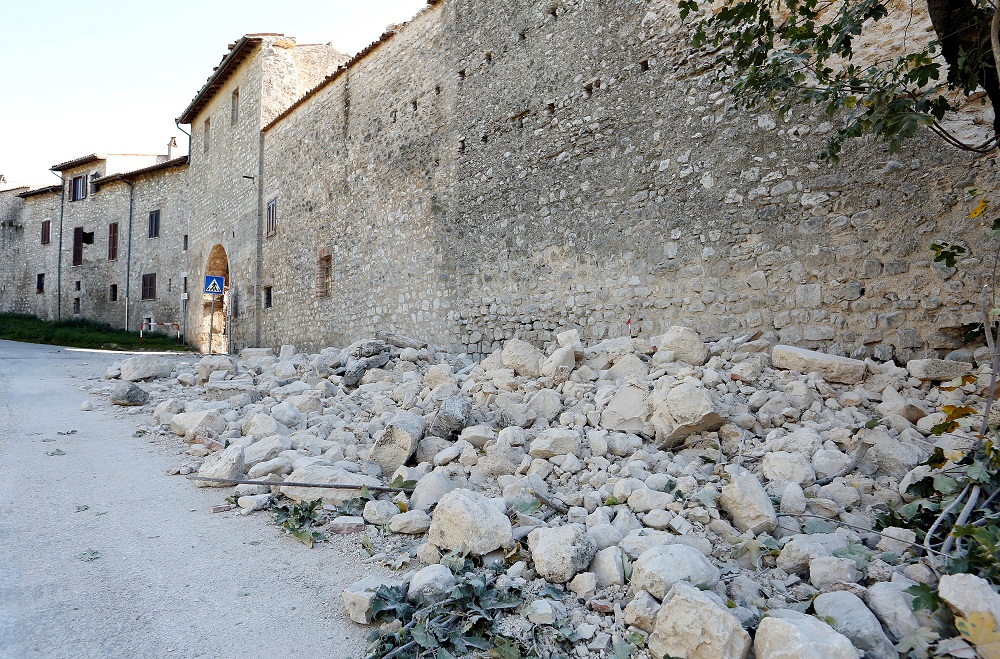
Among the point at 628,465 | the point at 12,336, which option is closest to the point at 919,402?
the point at 628,465

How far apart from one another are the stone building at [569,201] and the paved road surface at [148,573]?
4674mm

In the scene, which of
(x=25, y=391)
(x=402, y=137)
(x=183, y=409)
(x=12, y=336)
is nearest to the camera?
(x=183, y=409)

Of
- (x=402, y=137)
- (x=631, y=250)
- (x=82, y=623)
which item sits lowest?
(x=82, y=623)

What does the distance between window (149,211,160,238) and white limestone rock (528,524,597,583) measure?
85.0 feet

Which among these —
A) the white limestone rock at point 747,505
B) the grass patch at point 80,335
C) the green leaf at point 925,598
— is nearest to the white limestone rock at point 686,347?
the white limestone rock at point 747,505

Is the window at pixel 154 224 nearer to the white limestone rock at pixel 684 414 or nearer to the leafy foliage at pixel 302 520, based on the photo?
the leafy foliage at pixel 302 520

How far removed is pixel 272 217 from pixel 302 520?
42.1 ft

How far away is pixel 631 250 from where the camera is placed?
6930 millimetres

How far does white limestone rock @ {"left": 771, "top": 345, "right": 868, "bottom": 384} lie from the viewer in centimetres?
455

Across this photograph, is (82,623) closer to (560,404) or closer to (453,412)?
(453,412)

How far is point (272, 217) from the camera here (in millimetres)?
14898

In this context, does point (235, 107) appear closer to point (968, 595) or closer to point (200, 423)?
point (200, 423)

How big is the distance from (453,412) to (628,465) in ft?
5.04

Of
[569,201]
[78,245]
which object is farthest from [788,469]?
[78,245]
